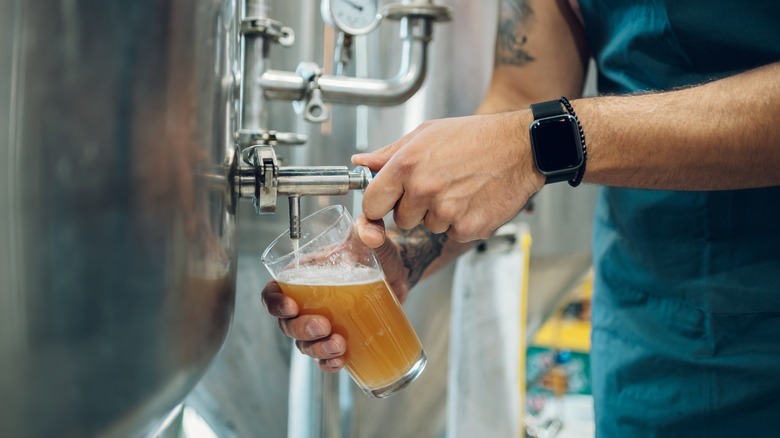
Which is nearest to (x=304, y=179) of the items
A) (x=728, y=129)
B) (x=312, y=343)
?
(x=312, y=343)

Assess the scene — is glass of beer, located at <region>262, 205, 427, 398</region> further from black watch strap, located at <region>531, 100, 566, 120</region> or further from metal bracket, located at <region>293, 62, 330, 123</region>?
metal bracket, located at <region>293, 62, 330, 123</region>

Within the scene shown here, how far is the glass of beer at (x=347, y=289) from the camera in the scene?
0.64 meters

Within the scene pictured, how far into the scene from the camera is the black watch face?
25.1 inches

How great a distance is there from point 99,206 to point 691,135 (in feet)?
1.56

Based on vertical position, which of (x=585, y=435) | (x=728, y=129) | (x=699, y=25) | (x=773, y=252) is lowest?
(x=585, y=435)

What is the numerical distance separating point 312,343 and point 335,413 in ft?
1.57

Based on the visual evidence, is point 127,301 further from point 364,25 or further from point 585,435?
point 585,435

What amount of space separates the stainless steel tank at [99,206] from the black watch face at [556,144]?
28 cm

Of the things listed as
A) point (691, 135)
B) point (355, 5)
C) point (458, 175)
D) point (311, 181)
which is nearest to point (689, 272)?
point (691, 135)

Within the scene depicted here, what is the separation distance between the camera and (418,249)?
2.89ft


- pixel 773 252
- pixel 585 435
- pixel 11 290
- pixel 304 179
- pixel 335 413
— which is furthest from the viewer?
pixel 585 435

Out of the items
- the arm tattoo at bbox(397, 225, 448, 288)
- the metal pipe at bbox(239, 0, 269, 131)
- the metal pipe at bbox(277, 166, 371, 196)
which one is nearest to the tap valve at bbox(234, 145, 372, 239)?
the metal pipe at bbox(277, 166, 371, 196)

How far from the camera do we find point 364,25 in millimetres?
1022

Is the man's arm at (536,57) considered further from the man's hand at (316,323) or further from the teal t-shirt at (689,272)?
the man's hand at (316,323)
